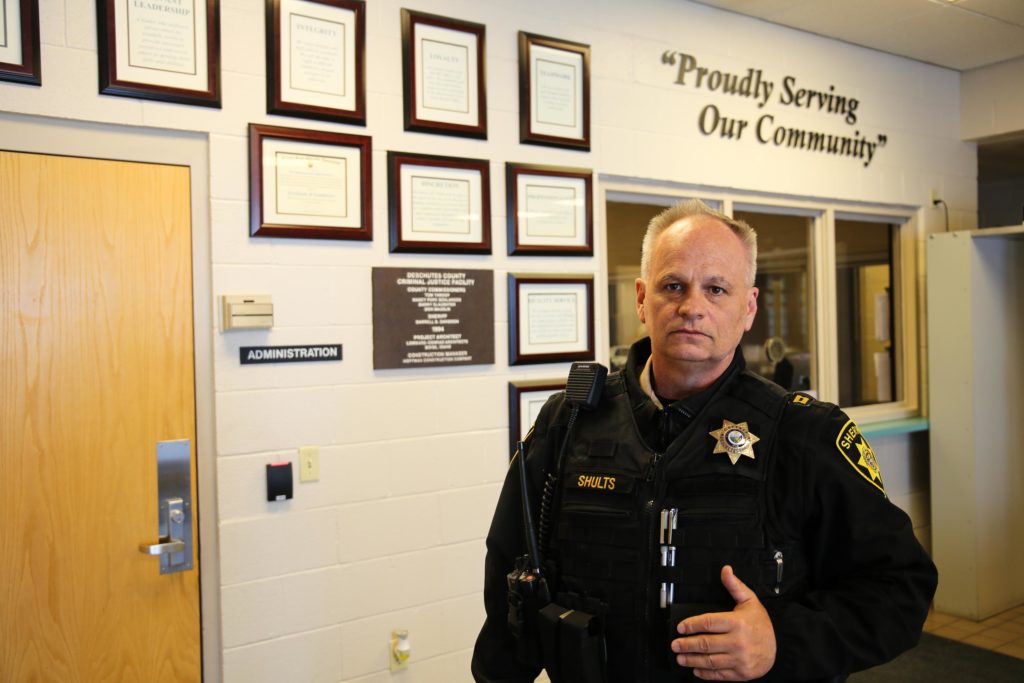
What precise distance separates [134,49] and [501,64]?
1.30 m

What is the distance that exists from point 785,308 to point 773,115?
3.70 ft

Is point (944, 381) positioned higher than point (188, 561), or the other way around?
point (944, 381)

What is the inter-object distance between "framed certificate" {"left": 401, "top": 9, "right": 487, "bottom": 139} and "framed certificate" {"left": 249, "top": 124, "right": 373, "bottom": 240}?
28 cm

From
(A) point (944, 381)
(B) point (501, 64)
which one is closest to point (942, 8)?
(A) point (944, 381)

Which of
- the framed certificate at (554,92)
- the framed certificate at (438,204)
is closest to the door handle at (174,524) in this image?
the framed certificate at (438,204)

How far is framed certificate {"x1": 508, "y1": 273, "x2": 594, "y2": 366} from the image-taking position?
2.98m

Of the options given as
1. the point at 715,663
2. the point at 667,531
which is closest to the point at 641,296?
the point at 667,531

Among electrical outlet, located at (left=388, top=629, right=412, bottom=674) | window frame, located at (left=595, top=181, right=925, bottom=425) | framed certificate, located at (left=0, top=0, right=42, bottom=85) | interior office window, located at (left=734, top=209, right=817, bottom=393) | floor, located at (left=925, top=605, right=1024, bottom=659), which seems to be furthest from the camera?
interior office window, located at (left=734, top=209, right=817, bottom=393)

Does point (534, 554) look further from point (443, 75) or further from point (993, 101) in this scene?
point (993, 101)

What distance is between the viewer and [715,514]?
52.7 inches

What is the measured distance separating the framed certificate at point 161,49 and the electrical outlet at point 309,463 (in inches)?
44.8

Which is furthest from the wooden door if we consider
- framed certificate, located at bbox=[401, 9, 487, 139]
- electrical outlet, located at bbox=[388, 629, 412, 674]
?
framed certificate, located at bbox=[401, 9, 487, 139]

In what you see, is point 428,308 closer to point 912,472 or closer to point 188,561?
point 188,561

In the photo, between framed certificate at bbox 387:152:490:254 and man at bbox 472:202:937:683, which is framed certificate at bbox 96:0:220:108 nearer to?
framed certificate at bbox 387:152:490:254
